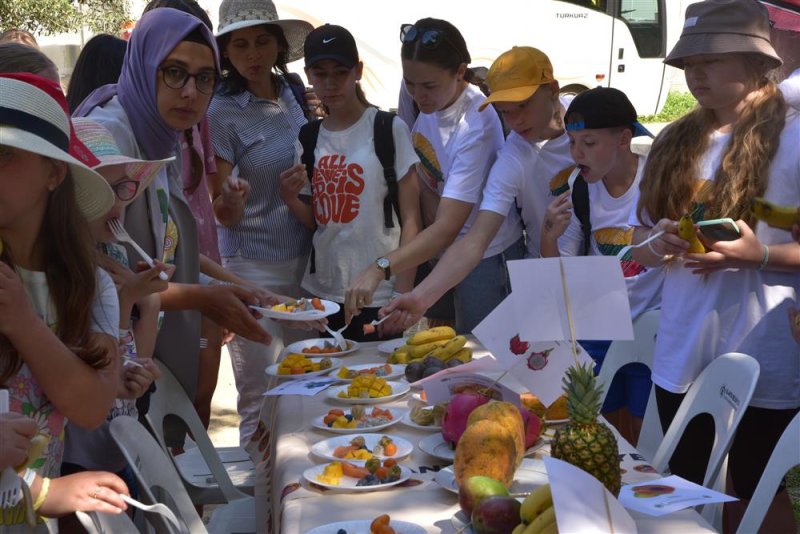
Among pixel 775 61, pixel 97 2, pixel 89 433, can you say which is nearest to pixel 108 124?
pixel 89 433

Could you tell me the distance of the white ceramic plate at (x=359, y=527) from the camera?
6.56 ft

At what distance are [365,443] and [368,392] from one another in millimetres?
484

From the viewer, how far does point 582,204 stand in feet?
12.3

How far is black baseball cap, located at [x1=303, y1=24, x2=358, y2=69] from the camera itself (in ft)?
13.7

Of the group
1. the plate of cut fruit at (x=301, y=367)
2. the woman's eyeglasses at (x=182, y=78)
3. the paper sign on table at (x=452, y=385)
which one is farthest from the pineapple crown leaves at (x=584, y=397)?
the woman's eyeglasses at (x=182, y=78)

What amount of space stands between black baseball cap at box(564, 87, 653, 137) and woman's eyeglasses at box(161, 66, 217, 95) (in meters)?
1.30

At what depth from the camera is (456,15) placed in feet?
45.9

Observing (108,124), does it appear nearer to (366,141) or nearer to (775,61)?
(366,141)

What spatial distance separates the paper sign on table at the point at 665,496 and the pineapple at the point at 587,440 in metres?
0.05

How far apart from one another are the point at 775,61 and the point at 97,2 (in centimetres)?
1610

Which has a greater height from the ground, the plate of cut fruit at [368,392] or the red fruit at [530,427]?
the red fruit at [530,427]

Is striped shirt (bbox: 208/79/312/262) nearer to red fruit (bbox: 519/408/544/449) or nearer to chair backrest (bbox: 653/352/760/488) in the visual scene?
chair backrest (bbox: 653/352/760/488)

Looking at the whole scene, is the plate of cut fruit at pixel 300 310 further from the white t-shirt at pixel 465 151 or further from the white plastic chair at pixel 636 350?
the white plastic chair at pixel 636 350

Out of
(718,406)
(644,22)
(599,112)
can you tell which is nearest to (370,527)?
(718,406)
